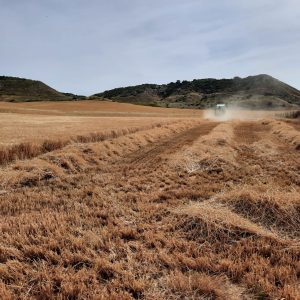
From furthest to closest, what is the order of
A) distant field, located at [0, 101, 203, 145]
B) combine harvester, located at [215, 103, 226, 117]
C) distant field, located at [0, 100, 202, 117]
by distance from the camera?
distant field, located at [0, 100, 202, 117]
combine harvester, located at [215, 103, 226, 117]
distant field, located at [0, 101, 203, 145]

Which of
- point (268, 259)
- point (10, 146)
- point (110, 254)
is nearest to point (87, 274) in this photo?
point (110, 254)

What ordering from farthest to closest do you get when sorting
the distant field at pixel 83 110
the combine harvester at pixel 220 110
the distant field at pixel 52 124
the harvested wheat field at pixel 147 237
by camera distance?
1. the distant field at pixel 83 110
2. the combine harvester at pixel 220 110
3. the distant field at pixel 52 124
4. the harvested wheat field at pixel 147 237

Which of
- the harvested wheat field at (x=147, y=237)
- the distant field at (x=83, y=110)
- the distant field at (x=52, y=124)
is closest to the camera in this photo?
the harvested wheat field at (x=147, y=237)

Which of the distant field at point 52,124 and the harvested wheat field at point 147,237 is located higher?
the distant field at point 52,124

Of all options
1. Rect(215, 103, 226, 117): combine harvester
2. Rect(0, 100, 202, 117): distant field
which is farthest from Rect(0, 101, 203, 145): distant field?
Rect(215, 103, 226, 117): combine harvester

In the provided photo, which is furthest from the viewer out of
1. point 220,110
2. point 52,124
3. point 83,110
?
point 83,110

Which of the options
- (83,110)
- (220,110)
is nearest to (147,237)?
(220,110)

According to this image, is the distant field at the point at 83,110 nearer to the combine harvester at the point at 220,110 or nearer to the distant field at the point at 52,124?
the distant field at the point at 52,124

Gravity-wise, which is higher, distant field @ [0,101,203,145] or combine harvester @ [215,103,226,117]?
combine harvester @ [215,103,226,117]

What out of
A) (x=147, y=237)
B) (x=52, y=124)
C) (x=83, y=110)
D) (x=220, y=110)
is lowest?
(x=147, y=237)

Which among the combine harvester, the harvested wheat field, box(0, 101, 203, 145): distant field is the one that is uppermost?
the combine harvester

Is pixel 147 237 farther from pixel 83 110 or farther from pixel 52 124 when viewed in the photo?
pixel 83 110

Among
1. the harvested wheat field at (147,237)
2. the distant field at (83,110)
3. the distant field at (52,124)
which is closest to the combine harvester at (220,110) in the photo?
the distant field at (52,124)

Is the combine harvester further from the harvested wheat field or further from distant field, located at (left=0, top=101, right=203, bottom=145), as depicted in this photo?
the harvested wheat field
